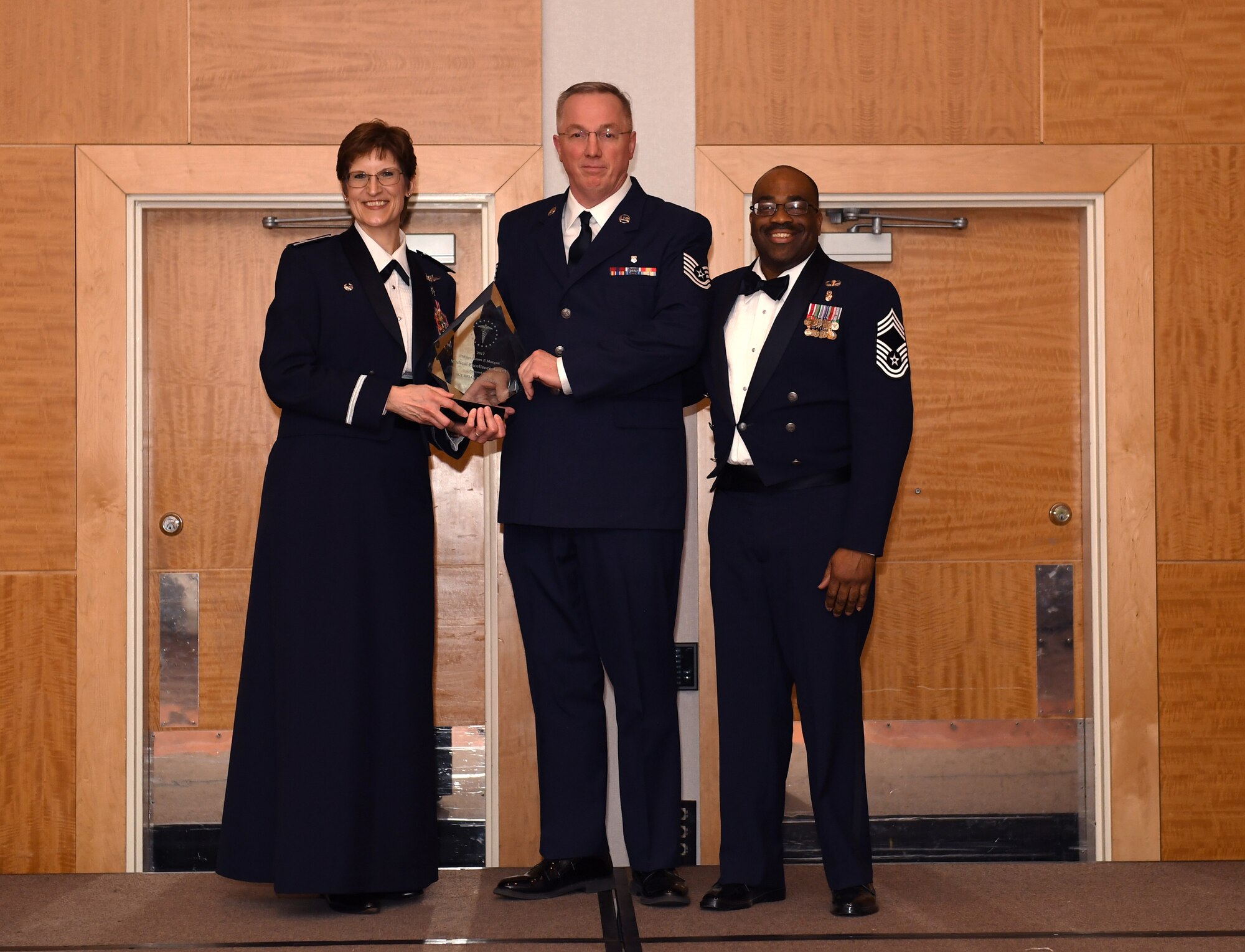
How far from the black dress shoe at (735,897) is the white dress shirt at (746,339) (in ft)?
3.02

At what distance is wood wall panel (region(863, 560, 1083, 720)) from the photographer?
354cm

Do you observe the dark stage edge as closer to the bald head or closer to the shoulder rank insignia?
the shoulder rank insignia

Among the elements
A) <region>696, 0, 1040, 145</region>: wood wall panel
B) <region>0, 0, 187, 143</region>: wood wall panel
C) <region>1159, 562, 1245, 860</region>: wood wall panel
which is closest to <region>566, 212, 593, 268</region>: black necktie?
<region>696, 0, 1040, 145</region>: wood wall panel

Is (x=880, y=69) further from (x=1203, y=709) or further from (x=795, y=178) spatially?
(x=1203, y=709)

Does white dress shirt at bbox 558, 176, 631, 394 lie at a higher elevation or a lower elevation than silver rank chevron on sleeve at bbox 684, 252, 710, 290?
higher

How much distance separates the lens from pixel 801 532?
2676 mm

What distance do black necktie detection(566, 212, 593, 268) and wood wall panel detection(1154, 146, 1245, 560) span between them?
1683 mm

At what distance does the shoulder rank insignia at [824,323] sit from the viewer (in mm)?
2693

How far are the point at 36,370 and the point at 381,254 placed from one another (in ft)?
4.03

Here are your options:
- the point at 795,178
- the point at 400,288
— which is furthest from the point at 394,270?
the point at 795,178

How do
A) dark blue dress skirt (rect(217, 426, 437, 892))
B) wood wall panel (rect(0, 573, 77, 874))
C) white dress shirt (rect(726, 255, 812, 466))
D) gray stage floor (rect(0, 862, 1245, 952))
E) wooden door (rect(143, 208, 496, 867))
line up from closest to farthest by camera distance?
1. gray stage floor (rect(0, 862, 1245, 952))
2. dark blue dress skirt (rect(217, 426, 437, 892))
3. white dress shirt (rect(726, 255, 812, 466))
4. wood wall panel (rect(0, 573, 77, 874))
5. wooden door (rect(143, 208, 496, 867))

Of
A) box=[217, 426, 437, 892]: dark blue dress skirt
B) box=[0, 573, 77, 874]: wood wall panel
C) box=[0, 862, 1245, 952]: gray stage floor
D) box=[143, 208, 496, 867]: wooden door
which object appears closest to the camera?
box=[0, 862, 1245, 952]: gray stage floor

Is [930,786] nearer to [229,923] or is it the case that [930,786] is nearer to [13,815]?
[229,923]

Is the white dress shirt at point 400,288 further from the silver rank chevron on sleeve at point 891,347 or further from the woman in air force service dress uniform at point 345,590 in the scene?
the silver rank chevron on sleeve at point 891,347
